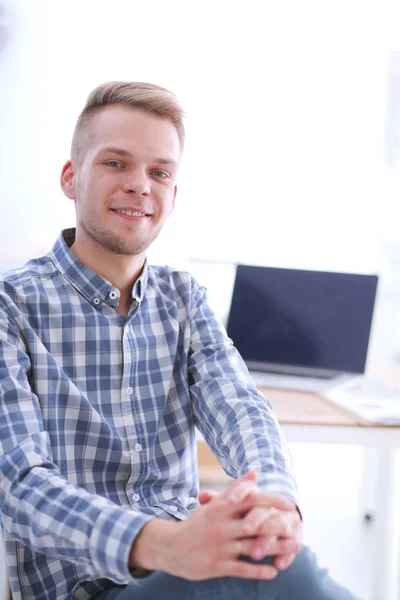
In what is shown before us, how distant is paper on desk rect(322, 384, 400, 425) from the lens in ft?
5.17

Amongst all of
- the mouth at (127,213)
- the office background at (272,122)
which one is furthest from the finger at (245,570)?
the office background at (272,122)

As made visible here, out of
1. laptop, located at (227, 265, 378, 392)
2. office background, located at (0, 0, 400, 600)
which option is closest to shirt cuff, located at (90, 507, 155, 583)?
laptop, located at (227, 265, 378, 392)

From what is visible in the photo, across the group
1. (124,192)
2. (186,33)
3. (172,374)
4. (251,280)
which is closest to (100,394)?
(172,374)

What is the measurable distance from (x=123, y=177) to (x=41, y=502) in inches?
24.2

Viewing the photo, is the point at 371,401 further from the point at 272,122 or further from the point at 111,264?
the point at 272,122

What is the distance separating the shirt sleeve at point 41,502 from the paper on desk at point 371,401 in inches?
31.2

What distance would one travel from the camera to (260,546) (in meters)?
0.87

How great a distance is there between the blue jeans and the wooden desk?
607 mm

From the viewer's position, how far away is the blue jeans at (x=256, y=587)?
873mm

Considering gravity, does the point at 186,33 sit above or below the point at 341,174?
above

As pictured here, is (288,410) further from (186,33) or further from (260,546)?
(186,33)

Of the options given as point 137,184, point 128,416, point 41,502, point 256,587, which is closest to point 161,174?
A: point 137,184

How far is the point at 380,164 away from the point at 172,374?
256 centimetres

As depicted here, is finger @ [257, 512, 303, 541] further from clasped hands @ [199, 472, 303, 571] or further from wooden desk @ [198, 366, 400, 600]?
wooden desk @ [198, 366, 400, 600]
